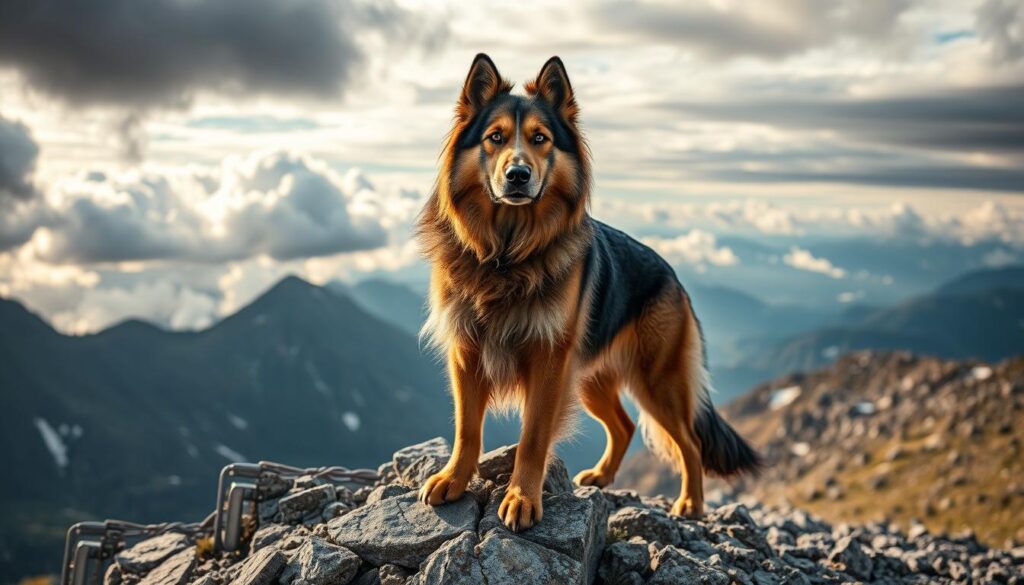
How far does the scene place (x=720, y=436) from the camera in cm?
1207

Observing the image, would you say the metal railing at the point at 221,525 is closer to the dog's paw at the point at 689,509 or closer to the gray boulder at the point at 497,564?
the gray boulder at the point at 497,564

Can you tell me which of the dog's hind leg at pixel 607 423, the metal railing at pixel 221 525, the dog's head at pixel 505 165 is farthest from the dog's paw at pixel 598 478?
the dog's head at pixel 505 165

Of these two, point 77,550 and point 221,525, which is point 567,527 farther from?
point 77,550

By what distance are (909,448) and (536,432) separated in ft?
399

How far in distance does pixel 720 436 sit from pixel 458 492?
5.01m

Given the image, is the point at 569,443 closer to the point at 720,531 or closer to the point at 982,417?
the point at 720,531

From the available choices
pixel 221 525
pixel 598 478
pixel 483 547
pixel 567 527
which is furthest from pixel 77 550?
pixel 598 478

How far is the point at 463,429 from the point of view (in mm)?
8992

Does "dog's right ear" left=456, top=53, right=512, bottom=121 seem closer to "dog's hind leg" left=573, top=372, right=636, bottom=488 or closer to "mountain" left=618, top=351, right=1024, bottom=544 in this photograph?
"dog's hind leg" left=573, top=372, right=636, bottom=488

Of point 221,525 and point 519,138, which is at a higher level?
point 519,138

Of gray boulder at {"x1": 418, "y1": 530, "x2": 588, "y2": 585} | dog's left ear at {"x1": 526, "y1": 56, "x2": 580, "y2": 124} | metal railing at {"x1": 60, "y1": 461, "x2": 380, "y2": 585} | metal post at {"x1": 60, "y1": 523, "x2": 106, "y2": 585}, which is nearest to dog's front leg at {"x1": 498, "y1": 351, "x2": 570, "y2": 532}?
gray boulder at {"x1": 418, "y1": 530, "x2": 588, "y2": 585}

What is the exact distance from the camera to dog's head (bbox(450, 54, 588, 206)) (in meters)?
7.93

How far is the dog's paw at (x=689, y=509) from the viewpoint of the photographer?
11516 millimetres

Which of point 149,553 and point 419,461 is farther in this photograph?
point 149,553
